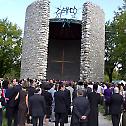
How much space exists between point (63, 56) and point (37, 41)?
8.45 metres

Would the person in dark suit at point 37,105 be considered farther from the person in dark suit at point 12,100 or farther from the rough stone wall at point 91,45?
the rough stone wall at point 91,45

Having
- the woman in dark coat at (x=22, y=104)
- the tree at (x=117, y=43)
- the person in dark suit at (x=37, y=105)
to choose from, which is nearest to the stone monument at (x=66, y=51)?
the tree at (x=117, y=43)

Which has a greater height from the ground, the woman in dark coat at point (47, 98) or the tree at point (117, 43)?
the tree at point (117, 43)

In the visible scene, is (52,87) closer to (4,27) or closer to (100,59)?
(100,59)

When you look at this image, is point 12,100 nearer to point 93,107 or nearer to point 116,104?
point 93,107

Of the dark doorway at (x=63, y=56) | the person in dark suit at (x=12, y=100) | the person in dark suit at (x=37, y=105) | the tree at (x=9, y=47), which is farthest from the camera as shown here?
the tree at (x=9, y=47)

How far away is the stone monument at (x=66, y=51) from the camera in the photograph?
33375 millimetres

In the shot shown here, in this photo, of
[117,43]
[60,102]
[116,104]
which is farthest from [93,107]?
[117,43]

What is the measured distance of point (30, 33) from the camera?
35500mm

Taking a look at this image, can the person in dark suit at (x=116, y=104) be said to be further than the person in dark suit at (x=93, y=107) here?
No

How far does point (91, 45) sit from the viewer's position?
34156 millimetres

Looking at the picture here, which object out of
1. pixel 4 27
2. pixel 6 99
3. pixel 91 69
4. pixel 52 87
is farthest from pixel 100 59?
pixel 4 27

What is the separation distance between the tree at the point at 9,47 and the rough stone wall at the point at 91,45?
29420 millimetres

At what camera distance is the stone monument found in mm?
33375
